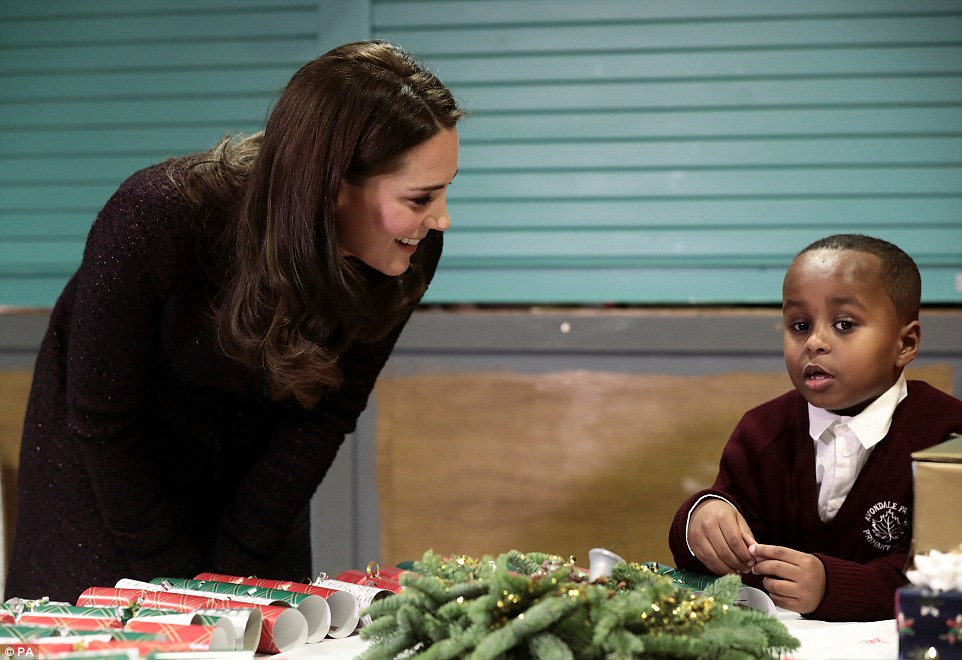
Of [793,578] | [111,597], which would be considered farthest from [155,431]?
[793,578]

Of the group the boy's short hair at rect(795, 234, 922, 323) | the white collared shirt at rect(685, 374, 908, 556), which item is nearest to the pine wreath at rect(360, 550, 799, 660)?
the white collared shirt at rect(685, 374, 908, 556)

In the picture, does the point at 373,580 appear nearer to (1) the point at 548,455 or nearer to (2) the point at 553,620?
(2) the point at 553,620

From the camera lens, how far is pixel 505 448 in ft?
9.12

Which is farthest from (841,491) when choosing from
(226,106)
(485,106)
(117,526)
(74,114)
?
(74,114)

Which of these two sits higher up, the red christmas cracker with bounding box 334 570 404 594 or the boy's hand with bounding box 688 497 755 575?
the boy's hand with bounding box 688 497 755 575

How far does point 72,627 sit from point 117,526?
0.53m

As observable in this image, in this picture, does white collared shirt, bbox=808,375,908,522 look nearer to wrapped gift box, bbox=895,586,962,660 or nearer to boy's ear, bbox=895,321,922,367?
boy's ear, bbox=895,321,922,367

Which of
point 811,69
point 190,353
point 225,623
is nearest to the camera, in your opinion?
point 225,623

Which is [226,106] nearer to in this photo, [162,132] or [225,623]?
[162,132]

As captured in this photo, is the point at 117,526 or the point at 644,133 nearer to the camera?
the point at 117,526

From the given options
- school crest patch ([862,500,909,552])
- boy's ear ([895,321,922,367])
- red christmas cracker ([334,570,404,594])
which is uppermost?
boy's ear ([895,321,922,367])

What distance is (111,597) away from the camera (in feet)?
4.20

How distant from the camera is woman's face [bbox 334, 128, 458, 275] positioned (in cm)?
150

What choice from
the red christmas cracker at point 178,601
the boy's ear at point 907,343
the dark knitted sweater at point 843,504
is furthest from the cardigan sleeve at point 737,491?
the red christmas cracker at point 178,601
